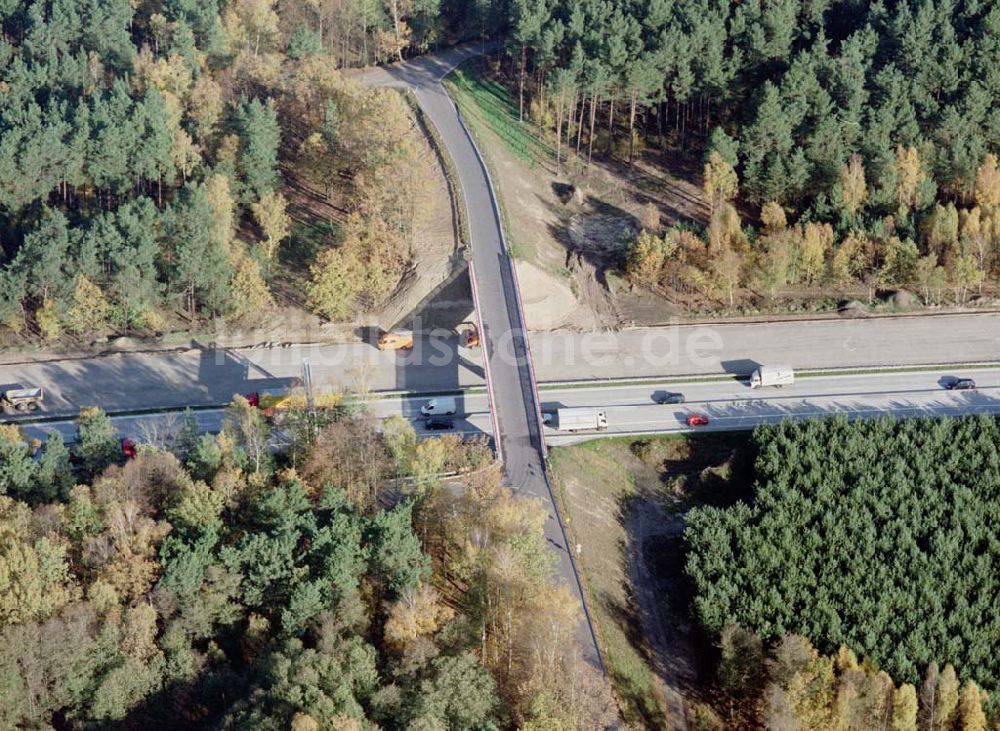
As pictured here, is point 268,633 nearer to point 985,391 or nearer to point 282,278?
point 282,278

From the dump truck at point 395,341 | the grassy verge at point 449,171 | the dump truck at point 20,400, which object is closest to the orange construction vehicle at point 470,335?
the dump truck at point 395,341

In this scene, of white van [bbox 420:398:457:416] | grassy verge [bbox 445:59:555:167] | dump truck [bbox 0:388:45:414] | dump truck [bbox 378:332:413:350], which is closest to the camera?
white van [bbox 420:398:457:416]

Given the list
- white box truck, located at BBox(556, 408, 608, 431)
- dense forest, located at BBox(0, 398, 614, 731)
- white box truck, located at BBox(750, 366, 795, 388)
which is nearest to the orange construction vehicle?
white box truck, located at BBox(556, 408, 608, 431)

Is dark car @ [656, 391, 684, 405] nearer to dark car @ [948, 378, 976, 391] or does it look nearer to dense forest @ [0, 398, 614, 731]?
dense forest @ [0, 398, 614, 731]

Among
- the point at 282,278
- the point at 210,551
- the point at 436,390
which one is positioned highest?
the point at 282,278

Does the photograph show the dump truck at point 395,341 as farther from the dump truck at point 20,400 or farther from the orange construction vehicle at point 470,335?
the dump truck at point 20,400

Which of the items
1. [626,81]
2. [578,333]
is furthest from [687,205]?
[578,333]

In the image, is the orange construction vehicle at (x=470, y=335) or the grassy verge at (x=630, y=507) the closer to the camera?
the grassy verge at (x=630, y=507)
